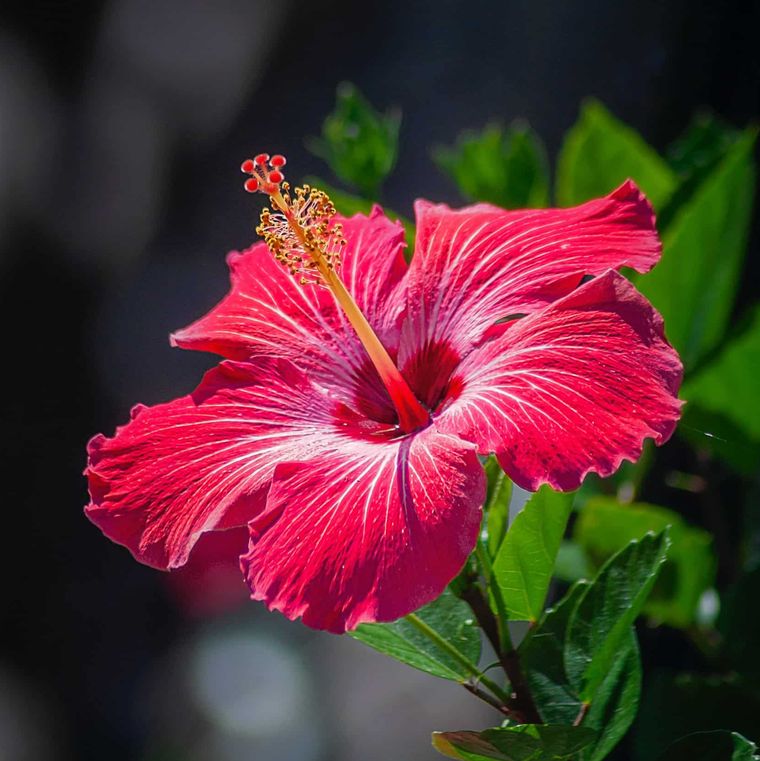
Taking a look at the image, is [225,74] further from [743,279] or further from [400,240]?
[400,240]

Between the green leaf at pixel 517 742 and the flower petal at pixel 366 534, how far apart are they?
103mm

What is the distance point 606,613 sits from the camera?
2.28 ft

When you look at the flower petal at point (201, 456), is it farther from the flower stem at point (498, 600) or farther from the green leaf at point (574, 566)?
the green leaf at point (574, 566)

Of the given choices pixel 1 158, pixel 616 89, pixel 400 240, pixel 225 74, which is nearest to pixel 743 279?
pixel 616 89

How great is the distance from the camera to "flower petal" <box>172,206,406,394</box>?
84 cm

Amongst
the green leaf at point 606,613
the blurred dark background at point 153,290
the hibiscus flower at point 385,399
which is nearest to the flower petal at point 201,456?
the hibiscus flower at point 385,399

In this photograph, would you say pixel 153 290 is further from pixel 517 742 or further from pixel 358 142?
pixel 517 742

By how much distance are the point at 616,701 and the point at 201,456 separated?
36cm

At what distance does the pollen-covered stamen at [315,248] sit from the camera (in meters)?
0.78

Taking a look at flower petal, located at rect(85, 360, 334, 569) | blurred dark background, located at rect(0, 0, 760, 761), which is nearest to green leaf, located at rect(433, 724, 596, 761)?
flower petal, located at rect(85, 360, 334, 569)

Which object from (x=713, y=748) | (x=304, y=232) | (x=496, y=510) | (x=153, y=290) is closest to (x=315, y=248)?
(x=304, y=232)

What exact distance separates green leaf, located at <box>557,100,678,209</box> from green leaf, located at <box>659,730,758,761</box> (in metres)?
0.70

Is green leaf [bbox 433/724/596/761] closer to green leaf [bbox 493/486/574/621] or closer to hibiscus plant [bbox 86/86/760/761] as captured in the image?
hibiscus plant [bbox 86/86/760/761]

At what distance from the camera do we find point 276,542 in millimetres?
627
